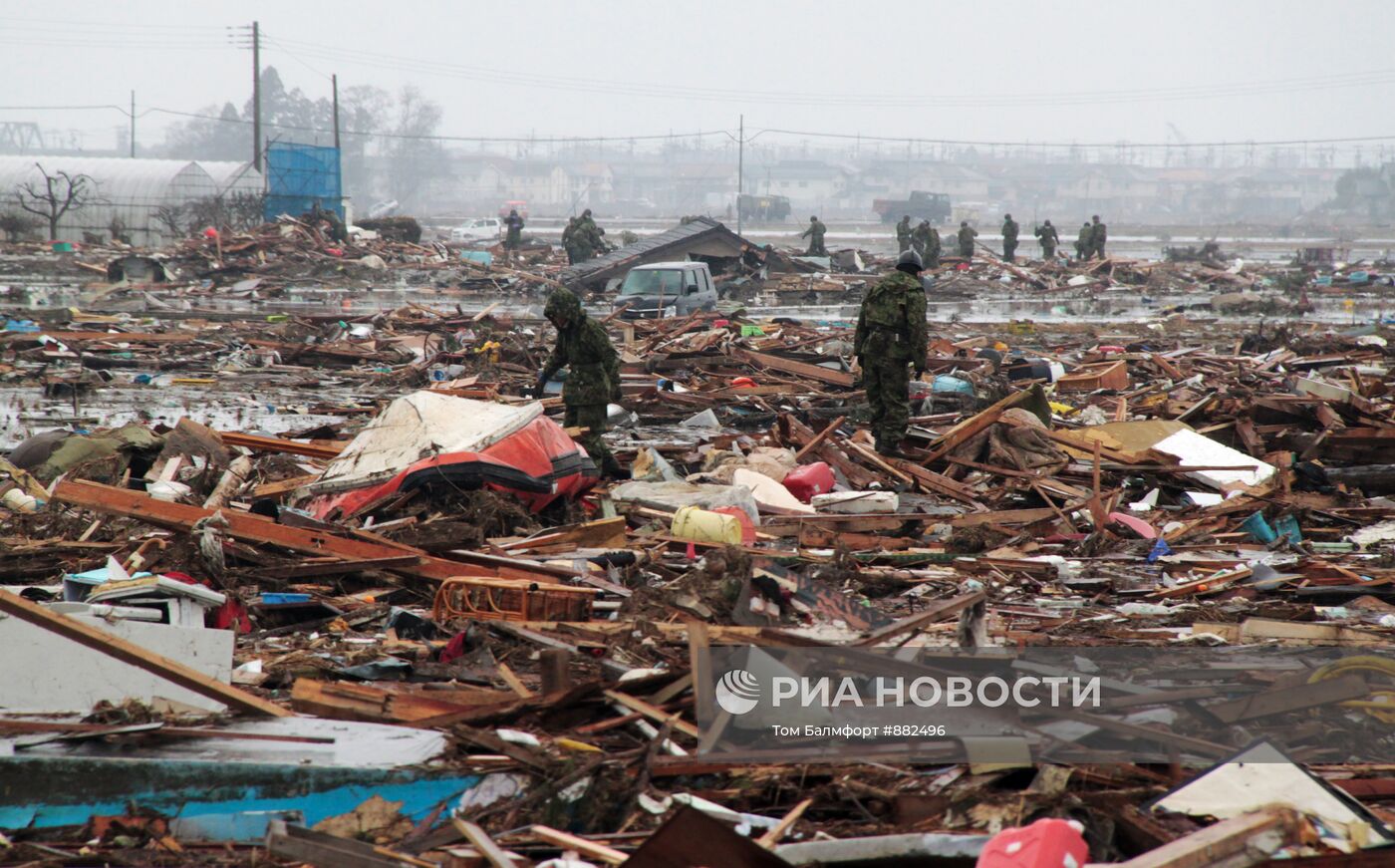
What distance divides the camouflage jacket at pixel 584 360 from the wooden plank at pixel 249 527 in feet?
10.5

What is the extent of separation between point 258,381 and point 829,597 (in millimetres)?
12735

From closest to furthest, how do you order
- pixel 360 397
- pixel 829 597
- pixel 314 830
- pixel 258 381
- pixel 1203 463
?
pixel 314 830
pixel 829 597
pixel 1203 463
pixel 360 397
pixel 258 381

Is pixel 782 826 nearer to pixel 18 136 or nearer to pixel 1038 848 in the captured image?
pixel 1038 848

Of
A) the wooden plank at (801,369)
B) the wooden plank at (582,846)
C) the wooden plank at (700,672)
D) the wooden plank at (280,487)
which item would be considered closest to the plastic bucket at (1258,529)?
the wooden plank at (700,672)

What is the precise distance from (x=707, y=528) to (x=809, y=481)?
6.22ft

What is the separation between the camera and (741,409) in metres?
14.2

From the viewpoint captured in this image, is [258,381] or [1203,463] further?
[258,381]

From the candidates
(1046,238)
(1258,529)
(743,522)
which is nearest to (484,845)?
(743,522)

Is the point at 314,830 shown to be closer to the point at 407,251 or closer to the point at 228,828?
the point at 228,828

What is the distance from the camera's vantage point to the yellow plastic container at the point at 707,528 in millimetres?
8008

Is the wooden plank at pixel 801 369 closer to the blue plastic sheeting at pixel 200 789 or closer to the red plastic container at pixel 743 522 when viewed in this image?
the red plastic container at pixel 743 522

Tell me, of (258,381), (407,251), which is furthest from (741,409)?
(407,251)

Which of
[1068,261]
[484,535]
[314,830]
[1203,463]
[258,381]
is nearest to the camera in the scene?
[314,830]

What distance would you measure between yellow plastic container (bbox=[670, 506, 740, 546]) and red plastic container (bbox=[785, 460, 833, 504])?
158cm
